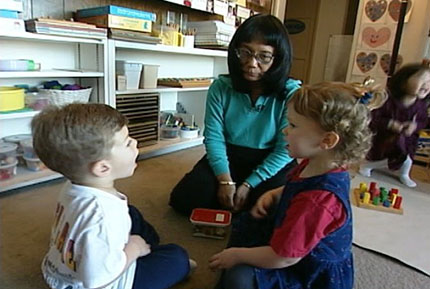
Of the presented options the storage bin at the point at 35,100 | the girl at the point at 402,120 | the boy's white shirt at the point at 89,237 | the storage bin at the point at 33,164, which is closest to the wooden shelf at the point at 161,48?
the storage bin at the point at 35,100

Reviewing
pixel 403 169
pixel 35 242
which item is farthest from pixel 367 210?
pixel 35 242

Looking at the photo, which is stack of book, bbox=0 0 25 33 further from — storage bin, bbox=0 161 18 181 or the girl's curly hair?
the girl's curly hair

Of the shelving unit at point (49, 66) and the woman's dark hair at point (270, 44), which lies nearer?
the woman's dark hair at point (270, 44)

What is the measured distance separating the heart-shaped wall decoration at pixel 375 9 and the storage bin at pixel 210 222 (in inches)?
103

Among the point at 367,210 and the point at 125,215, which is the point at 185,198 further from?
the point at 367,210

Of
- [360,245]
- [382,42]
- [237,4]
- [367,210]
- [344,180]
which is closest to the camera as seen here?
[344,180]

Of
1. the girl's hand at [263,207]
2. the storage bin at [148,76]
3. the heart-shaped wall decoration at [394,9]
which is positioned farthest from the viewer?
the heart-shaped wall decoration at [394,9]

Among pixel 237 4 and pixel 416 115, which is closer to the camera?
pixel 416 115

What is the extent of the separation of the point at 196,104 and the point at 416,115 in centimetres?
134

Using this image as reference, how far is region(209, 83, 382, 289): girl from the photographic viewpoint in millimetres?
660

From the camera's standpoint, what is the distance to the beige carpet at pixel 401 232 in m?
1.14

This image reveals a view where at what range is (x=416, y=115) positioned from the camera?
6.16 ft

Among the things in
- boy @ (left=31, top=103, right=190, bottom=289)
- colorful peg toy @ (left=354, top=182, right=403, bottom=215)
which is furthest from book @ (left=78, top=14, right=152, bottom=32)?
colorful peg toy @ (left=354, top=182, right=403, bottom=215)

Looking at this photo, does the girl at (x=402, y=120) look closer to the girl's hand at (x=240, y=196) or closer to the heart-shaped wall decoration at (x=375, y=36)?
the girl's hand at (x=240, y=196)
